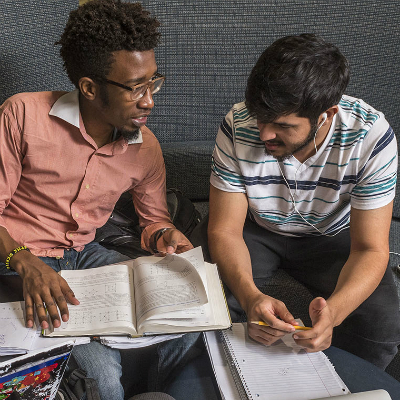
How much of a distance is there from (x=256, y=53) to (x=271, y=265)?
3.00 ft

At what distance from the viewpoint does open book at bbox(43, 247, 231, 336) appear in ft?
3.59

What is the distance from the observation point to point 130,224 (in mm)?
1730

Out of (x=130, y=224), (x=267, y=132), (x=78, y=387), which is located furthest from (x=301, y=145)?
(x=78, y=387)

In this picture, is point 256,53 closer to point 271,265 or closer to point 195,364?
point 271,265

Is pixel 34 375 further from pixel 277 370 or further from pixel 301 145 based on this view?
pixel 301 145

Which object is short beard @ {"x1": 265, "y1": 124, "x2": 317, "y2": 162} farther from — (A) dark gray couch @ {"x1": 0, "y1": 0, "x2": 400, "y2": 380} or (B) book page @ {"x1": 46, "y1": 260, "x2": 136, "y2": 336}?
(A) dark gray couch @ {"x1": 0, "y1": 0, "x2": 400, "y2": 380}

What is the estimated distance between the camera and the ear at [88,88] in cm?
139

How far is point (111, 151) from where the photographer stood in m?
1.49

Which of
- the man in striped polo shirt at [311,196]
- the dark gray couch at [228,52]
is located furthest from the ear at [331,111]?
the dark gray couch at [228,52]

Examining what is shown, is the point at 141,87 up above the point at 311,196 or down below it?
above

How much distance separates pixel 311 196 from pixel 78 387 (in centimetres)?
82

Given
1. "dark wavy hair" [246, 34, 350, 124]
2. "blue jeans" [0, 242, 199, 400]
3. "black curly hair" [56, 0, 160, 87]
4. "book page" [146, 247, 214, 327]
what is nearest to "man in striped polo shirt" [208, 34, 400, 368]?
"dark wavy hair" [246, 34, 350, 124]

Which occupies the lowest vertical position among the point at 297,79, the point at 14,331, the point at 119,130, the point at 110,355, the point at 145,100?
the point at 110,355

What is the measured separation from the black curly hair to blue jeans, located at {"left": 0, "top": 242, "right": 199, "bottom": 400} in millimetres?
562
